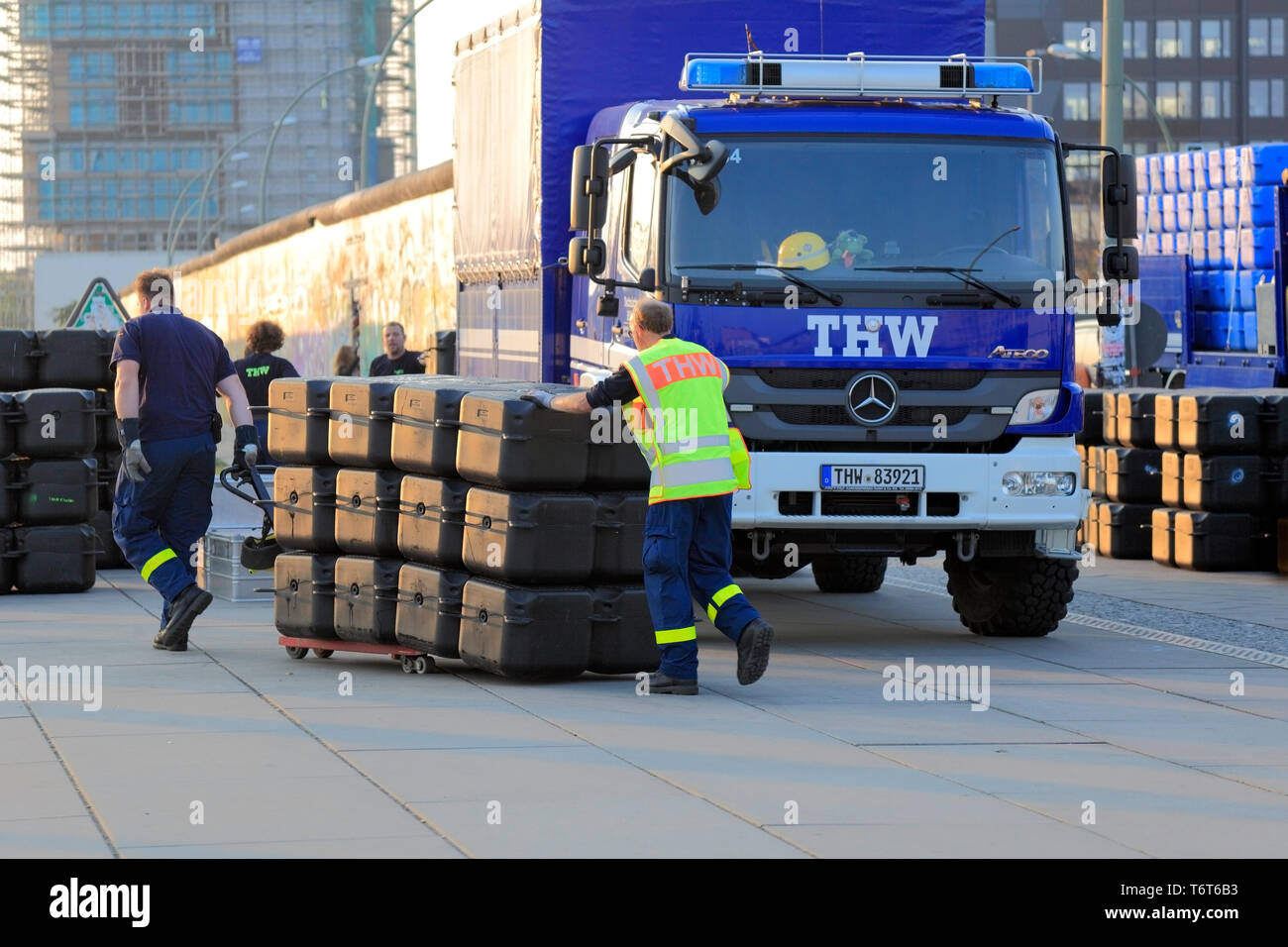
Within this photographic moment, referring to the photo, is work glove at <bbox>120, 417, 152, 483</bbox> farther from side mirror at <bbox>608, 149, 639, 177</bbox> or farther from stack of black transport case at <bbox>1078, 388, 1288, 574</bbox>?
stack of black transport case at <bbox>1078, 388, 1288, 574</bbox>

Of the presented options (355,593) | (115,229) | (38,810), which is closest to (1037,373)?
(355,593)

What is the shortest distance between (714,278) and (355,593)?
2461 millimetres

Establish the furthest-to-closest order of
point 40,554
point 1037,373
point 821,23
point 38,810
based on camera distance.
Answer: point 40,554, point 821,23, point 1037,373, point 38,810

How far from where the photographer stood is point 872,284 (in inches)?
444

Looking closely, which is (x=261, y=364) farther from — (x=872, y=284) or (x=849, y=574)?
(x=872, y=284)

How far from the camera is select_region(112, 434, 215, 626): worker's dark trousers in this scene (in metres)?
11.4

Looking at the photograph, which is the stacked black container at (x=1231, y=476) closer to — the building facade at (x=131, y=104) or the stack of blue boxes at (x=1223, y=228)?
the stack of blue boxes at (x=1223, y=228)

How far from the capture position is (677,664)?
9.70 meters

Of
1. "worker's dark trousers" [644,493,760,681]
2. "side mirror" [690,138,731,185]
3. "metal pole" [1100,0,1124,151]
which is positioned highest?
"metal pole" [1100,0,1124,151]

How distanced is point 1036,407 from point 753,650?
2.82m

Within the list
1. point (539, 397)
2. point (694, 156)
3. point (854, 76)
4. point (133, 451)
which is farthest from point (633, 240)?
point (133, 451)

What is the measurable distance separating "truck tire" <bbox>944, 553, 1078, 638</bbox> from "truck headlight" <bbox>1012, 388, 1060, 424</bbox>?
0.92 meters

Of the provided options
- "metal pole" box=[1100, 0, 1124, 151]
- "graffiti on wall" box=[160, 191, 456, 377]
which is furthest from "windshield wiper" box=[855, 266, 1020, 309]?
"metal pole" box=[1100, 0, 1124, 151]
